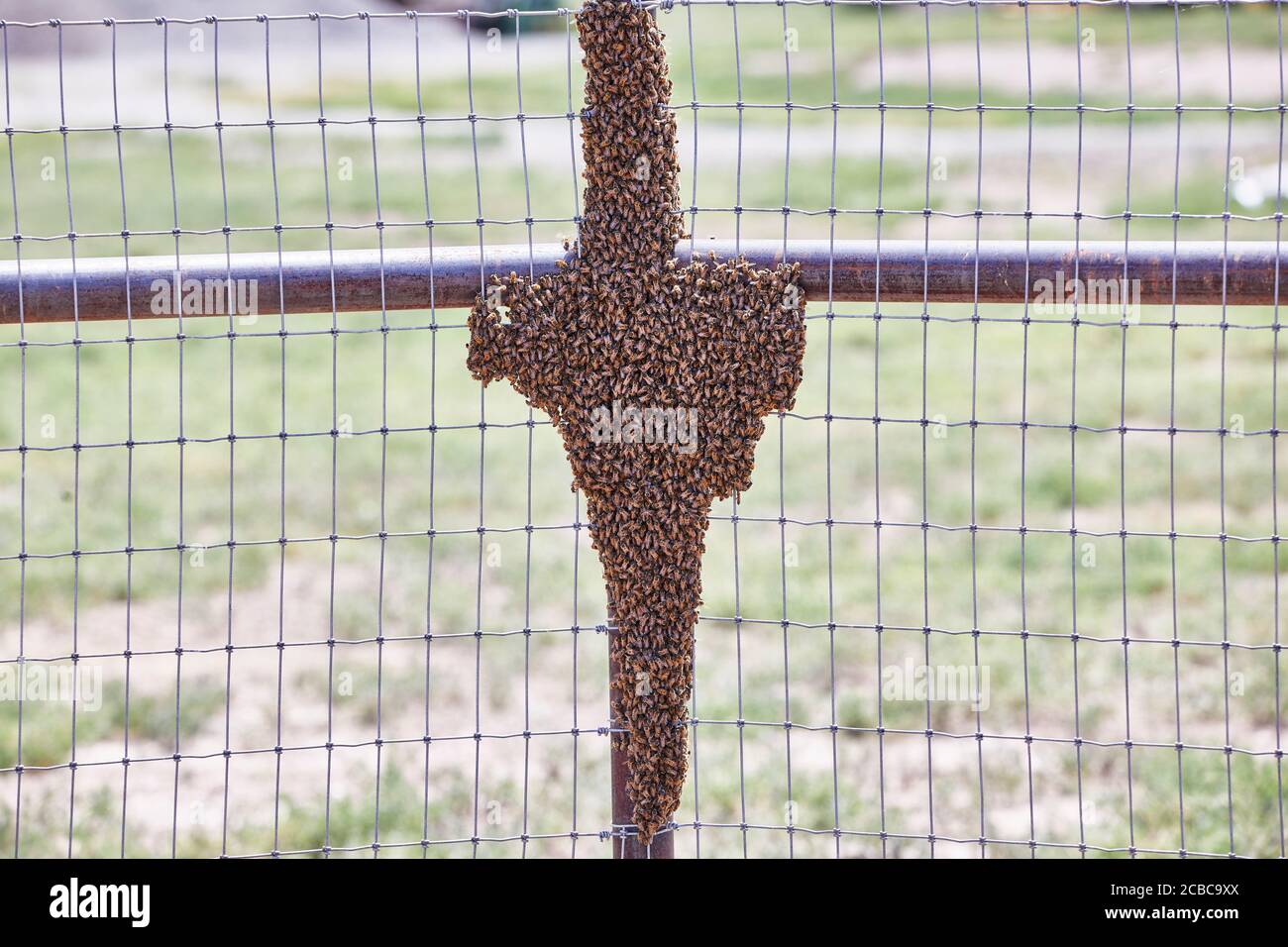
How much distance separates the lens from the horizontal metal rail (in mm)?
2648

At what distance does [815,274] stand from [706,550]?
3439mm

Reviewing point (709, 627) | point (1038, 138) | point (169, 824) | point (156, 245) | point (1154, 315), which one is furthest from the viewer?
point (1038, 138)

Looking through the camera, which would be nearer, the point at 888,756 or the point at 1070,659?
the point at 888,756

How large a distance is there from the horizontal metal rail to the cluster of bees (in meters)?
0.06

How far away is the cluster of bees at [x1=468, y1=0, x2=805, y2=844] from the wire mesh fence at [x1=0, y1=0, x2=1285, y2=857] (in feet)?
0.30

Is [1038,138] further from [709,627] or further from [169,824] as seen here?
[169,824]

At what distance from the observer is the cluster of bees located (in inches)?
104

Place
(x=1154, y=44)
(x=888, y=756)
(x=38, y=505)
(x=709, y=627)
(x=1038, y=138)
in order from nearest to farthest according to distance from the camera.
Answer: (x=888, y=756) < (x=709, y=627) < (x=38, y=505) < (x=1038, y=138) < (x=1154, y=44)

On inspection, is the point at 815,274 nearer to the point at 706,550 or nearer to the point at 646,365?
the point at 646,365

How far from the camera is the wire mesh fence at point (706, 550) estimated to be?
107 inches

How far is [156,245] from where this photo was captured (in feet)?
37.1

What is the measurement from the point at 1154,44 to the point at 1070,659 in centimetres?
1801

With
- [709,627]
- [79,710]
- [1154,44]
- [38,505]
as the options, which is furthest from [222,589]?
[1154,44]

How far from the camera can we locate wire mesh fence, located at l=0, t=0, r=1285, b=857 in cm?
271
